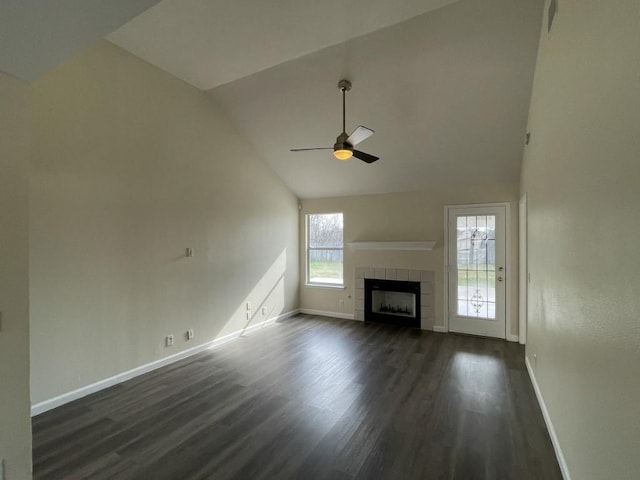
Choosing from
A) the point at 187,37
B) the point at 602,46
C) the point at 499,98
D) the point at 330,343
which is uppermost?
the point at 187,37

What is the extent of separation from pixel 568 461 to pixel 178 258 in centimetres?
403

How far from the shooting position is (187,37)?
2.93 meters

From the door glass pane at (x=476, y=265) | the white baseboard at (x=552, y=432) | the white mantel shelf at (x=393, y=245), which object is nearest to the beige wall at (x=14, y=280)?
the white baseboard at (x=552, y=432)

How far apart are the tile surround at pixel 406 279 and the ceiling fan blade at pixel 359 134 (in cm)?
301

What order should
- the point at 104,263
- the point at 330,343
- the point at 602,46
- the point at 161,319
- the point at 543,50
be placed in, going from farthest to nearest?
the point at 330,343, the point at 161,319, the point at 104,263, the point at 543,50, the point at 602,46

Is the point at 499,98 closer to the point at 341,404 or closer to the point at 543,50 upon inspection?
the point at 543,50

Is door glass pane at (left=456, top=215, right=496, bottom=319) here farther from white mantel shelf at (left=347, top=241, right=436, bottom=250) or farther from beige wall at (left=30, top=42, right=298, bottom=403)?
beige wall at (left=30, top=42, right=298, bottom=403)

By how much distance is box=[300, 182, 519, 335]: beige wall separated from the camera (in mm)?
4715

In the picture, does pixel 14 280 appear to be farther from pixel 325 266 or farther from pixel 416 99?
pixel 325 266

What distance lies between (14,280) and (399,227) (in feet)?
16.4

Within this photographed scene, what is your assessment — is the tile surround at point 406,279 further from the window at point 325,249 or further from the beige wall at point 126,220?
the beige wall at point 126,220

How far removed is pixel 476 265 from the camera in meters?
4.84

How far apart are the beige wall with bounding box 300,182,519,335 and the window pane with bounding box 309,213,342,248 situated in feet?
0.57

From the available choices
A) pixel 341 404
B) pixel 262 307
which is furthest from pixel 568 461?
pixel 262 307
